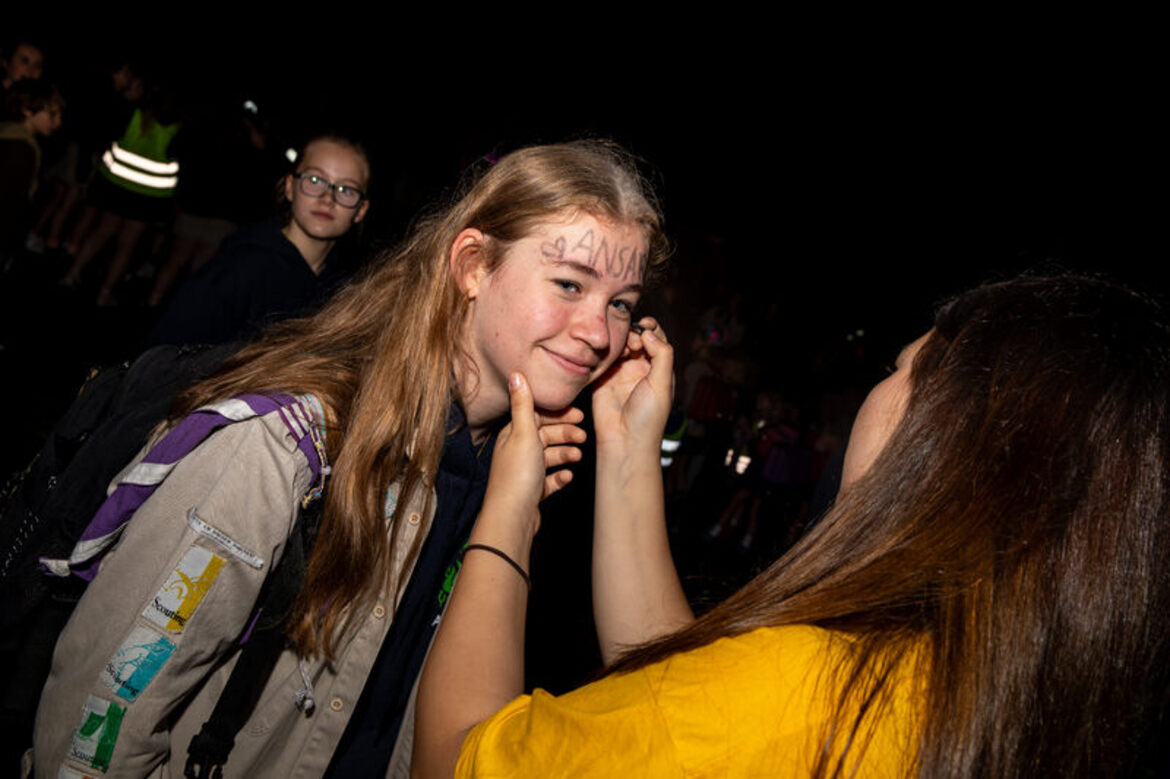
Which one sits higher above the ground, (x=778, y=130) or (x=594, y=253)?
(x=778, y=130)

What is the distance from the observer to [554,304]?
143 centimetres

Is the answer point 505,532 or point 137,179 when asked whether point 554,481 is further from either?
point 137,179

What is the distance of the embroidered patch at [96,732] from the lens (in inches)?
39.3

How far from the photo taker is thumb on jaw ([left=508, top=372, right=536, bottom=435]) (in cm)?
131

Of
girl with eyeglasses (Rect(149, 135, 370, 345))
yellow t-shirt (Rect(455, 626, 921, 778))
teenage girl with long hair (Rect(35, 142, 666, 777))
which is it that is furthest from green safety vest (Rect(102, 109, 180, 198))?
yellow t-shirt (Rect(455, 626, 921, 778))

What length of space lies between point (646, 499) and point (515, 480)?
439 mm

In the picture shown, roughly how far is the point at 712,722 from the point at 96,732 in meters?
1.00

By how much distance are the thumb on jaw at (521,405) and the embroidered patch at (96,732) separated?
0.83 metres

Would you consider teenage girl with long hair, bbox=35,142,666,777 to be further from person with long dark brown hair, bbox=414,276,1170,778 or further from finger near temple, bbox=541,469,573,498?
person with long dark brown hair, bbox=414,276,1170,778

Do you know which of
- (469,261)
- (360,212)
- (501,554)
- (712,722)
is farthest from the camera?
(360,212)

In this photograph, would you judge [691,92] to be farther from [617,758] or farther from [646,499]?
[617,758]

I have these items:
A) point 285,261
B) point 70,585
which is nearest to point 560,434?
point 70,585

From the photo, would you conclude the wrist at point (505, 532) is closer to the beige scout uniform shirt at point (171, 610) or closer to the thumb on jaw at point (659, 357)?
the beige scout uniform shirt at point (171, 610)

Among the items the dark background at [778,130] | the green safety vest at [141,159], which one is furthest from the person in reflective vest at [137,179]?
the dark background at [778,130]
